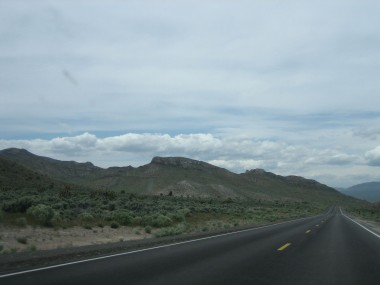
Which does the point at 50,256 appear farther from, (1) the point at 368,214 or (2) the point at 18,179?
(1) the point at 368,214

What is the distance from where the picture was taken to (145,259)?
1327 cm

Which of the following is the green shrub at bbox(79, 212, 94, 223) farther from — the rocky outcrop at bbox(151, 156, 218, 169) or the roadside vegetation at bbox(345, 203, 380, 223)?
the rocky outcrop at bbox(151, 156, 218, 169)

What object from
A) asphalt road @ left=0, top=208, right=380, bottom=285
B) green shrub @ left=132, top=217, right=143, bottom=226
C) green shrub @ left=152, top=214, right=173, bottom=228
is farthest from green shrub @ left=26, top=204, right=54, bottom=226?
asphalt road @ left=0, top=208, right=380, bottom=285

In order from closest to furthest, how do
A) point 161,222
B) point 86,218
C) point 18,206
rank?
point 18,206 → point 86,218 → point 161,222

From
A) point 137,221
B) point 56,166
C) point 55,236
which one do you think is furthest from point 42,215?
point 56,166

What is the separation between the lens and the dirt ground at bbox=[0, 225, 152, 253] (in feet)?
62.9

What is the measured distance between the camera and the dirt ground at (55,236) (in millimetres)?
19159

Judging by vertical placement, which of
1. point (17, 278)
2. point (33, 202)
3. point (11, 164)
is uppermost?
point (11, 164)

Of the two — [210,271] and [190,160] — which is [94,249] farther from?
[190,160]

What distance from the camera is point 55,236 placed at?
889 inches

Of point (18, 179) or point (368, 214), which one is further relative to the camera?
point (368, 214)

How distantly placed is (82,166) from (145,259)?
165 metres

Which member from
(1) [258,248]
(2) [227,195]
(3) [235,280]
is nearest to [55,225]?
(1) [258,248]

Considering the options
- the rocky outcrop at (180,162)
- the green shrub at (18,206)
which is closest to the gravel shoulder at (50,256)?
the green shrub at (18,206)
